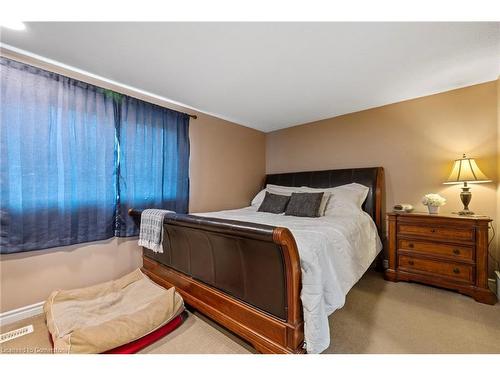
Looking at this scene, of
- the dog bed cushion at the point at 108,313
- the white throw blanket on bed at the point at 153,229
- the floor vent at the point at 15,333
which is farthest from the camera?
the white throw blanket on bed at the point at 153,229

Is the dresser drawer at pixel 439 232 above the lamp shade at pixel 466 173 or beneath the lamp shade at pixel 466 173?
beneath

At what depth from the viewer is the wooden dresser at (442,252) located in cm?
196

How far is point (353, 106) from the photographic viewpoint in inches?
115

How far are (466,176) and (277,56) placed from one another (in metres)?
2.30

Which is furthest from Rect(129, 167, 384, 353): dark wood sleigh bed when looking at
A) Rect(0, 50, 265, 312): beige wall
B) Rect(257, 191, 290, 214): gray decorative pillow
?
Rect(257, 191, 290, 214): gray decorative pillow

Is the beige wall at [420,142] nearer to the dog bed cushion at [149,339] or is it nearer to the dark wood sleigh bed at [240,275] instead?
the dark wood sleigh bed at [240,275]

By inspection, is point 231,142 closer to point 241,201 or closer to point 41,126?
point 241,201

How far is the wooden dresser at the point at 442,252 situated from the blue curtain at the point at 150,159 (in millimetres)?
2728

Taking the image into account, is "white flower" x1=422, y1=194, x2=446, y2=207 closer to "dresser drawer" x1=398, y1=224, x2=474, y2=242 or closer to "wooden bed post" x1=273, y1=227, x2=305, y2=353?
"dresser drawer" x1=398, y1=224, x2=474, y2=242

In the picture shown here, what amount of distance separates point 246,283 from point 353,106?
2813 mm

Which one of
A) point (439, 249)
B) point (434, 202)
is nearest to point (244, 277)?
point (439, 249)

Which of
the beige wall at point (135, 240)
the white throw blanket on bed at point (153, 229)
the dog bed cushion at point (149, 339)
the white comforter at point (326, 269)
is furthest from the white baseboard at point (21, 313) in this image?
the white comforter at point (326, 269)

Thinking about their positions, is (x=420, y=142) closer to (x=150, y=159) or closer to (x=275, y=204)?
(x=275, y=204)
